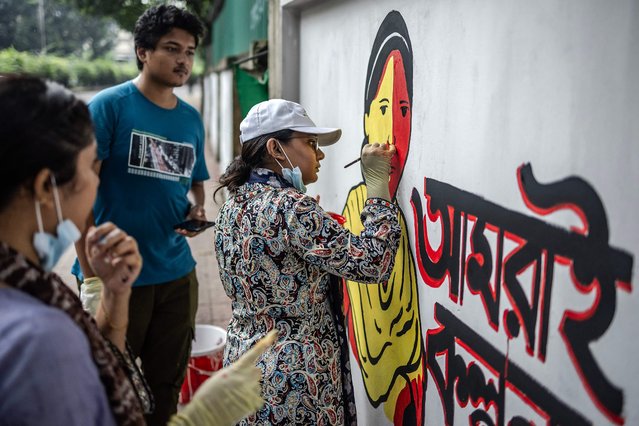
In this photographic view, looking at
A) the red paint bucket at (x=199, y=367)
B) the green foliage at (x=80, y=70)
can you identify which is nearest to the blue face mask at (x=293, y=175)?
the red paint bucket at (x=199, y=367)

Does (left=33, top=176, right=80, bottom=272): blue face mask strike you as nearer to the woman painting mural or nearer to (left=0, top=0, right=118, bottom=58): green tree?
the woman painting mural

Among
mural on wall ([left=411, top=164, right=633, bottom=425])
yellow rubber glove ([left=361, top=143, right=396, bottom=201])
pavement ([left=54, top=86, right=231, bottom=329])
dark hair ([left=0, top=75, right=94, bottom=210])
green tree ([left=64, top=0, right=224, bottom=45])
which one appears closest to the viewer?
dark hair ([left=0, top=75, right=94, bottom=210])

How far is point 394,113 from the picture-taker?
2.23 meters

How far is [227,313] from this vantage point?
500 centimetres

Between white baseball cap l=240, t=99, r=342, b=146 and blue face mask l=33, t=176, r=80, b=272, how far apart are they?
96 centimetres

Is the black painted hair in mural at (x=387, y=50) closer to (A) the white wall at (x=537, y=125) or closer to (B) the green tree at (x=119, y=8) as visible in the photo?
(A) the white wall at (x=537, y=125)

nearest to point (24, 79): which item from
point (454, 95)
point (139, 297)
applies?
point (454, 95)

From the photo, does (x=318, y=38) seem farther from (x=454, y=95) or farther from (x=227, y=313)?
(x=227, y=313)

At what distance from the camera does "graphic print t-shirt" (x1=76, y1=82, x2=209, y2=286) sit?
→ 2.65 m

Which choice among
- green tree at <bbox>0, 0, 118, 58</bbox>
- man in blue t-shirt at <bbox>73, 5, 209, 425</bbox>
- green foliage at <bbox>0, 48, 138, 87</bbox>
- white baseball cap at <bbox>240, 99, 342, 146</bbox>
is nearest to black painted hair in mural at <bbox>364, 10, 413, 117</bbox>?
white baseball cap at <bbox>240, 99, 342, 146</bbox>

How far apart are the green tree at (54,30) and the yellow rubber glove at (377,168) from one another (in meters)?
31.6

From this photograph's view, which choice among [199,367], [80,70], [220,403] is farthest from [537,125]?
[80,70]

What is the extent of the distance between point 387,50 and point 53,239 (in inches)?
59.5

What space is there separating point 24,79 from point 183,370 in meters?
2.17
